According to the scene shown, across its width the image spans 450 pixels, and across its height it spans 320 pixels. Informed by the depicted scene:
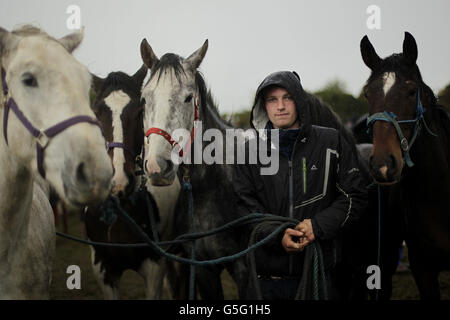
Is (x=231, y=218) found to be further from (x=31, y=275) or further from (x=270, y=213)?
(x=31, y=275)

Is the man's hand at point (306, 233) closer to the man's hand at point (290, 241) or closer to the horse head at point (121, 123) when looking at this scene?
the man's hand at point (290, 241)

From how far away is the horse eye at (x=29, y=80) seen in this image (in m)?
1.74

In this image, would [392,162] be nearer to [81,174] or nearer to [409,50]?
[409,50]

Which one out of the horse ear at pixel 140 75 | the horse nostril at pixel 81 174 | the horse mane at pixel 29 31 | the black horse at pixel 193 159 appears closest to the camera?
the horse nostril at pixel 81 174

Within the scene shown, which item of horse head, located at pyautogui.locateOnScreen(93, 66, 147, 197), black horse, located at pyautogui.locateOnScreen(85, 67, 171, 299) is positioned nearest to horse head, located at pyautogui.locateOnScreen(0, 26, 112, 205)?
horse head, located at pyautogui.locateOnScreen(93, 66, 147, 197)

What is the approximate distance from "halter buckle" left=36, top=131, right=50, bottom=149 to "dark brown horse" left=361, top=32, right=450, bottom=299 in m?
2.00

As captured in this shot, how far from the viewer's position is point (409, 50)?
2.90m

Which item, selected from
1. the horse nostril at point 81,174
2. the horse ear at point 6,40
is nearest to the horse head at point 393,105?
the horse nostril at point 81,174

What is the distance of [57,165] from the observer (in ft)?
5.54

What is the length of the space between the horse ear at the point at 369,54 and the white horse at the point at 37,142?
7.27ft

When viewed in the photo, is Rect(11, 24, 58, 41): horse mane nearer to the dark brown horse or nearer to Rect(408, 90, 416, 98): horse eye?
the dark brown horse

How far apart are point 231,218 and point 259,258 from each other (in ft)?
2.23

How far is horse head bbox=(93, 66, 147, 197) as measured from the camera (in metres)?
3.19

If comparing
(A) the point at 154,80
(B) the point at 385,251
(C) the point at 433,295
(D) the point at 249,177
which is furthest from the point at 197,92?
(C) the point at 433,295
